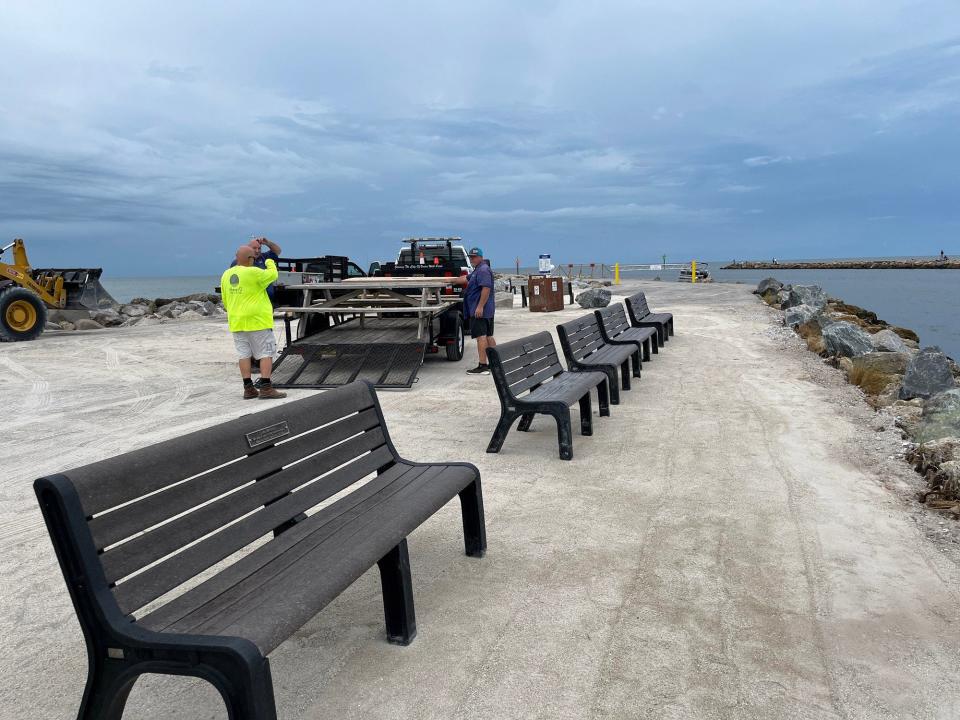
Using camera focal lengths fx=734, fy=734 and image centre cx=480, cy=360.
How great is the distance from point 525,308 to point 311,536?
19.6m

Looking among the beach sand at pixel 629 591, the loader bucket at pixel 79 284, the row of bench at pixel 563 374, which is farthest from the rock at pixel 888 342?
the loader bucket at pixel 79 284

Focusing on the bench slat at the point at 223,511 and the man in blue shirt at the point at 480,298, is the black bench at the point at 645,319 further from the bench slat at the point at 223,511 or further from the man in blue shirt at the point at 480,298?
the bench slat at the point at 223,511

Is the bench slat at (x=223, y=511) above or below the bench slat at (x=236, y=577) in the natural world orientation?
above

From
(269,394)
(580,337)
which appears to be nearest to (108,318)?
(269,394)

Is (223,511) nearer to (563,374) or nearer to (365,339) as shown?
(563,374)

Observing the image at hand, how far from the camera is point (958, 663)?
9.84ft

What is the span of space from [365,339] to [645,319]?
16.5ft

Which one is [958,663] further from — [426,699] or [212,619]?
[212,619]

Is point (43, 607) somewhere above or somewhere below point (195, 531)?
below

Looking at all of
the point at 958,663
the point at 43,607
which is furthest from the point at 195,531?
the point at 958,663

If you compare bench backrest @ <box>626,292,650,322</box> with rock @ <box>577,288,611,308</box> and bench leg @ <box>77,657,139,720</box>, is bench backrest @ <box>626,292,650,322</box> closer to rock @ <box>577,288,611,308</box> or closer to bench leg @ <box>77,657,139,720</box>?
rock @ <box>577,288,611,308</box>

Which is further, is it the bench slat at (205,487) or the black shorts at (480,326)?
the black shorts at (480,326)

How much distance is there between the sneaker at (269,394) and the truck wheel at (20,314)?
35.6 ft

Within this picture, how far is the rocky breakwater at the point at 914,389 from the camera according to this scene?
5027 mm
